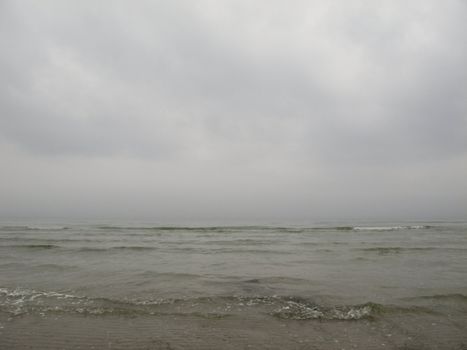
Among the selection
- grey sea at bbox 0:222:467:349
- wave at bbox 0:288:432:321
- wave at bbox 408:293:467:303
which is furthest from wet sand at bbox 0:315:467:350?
wave at bbox 408:293:467:303

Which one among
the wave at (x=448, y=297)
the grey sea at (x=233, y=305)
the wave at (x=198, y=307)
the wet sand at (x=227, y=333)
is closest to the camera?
the wet sand at (x=227, y=333)

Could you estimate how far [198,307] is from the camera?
324 inches

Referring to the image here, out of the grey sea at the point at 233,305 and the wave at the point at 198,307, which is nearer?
the grey sea at the point at 233,305

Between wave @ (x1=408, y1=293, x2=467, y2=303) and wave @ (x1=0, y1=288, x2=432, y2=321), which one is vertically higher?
wave @ (x1=408, y1=293, x2=467, y2=303)

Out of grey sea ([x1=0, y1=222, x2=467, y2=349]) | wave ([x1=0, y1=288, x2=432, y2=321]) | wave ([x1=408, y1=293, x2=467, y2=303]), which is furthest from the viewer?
wave ([x1=408, y1=293, x2=467, y2=303])

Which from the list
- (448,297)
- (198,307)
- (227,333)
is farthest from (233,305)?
(448,297)

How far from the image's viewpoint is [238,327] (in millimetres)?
6770

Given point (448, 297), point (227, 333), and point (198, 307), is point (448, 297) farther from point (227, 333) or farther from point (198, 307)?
point (198, 307)

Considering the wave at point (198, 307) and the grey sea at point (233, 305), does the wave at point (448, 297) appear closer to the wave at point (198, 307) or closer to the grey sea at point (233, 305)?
the grey sea at point (233, 305)

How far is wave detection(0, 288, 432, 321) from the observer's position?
7582 millimetres

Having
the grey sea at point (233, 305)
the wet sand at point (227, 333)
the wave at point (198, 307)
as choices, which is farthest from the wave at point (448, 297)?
the wet sand at point (227, 333)

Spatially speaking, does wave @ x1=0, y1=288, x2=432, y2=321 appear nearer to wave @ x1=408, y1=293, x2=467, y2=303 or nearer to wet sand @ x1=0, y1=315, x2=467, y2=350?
wet sand @ x1=0, y1=315, x2=467, y2=350

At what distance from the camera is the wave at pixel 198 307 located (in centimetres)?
758

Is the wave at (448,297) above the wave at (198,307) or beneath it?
above
